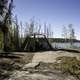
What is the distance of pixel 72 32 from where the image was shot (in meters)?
69.8

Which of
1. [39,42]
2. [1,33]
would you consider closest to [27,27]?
[1,33]

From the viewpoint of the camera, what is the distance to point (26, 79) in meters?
5.35

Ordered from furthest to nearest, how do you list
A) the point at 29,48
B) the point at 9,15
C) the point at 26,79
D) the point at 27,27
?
the point at 27,27, the point at 9,15, the point at 29,48, the point at 26,79

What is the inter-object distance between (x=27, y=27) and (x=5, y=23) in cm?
2861

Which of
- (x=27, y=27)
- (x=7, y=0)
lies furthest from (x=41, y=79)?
(x=27, y=27)

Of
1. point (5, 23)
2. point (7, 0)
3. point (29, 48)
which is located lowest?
point (29, 48)

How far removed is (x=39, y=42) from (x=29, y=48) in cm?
121

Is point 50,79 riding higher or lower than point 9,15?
lower

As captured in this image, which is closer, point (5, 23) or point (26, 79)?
point (26, 79)

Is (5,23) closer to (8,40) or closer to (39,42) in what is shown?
(8,40)

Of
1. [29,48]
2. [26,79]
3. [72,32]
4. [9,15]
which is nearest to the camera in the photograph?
[26,79]

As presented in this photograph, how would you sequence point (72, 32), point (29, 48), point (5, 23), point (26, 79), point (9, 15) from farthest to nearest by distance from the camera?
point (72, 32)
point (9, 15)
point (5, 23)
point (29, 48)
point (26, 79)

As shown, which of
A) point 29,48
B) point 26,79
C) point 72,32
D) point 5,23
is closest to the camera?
point 26,79

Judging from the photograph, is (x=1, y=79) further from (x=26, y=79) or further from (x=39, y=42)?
(x=39, y=42)
